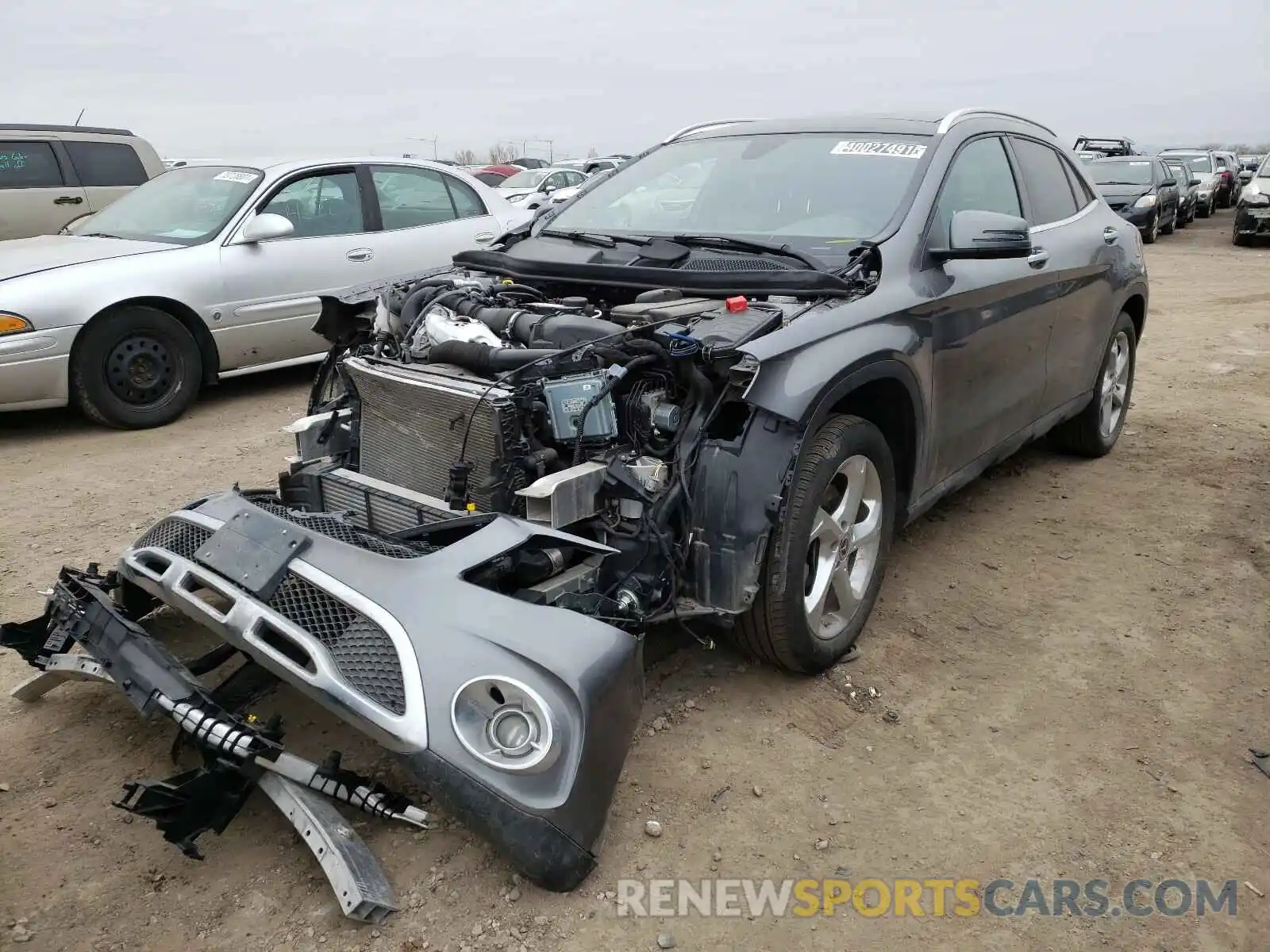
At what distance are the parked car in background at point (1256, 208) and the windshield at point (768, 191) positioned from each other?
53.0 ft

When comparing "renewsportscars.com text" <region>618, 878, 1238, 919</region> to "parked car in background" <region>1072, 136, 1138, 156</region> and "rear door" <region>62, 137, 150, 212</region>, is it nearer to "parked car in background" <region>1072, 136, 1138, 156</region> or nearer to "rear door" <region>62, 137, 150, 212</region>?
"rear door" <region>62, 137, 150, 212</region>

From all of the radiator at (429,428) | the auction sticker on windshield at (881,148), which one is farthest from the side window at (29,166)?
the auction sticker on windshield at (881,148)

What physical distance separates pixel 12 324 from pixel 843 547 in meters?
4.97

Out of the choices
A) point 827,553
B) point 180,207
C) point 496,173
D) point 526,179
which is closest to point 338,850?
point 827,553

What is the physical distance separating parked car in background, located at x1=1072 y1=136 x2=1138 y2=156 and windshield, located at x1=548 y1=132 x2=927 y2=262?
21.0m

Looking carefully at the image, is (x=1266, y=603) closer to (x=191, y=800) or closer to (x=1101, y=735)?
(x=1101, y=735)

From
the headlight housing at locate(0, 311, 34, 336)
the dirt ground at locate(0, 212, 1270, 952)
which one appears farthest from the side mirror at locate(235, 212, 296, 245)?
the dirt ground at locate(0, 212, 1270, 952)

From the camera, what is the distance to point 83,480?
519cm

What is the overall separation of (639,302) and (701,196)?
934mm

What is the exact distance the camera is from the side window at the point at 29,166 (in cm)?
912

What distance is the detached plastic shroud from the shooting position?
2.17m

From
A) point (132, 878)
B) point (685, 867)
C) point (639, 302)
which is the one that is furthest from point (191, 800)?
point (639, 302)

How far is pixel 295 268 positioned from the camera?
6.65 metres

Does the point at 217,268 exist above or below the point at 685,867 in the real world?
above
